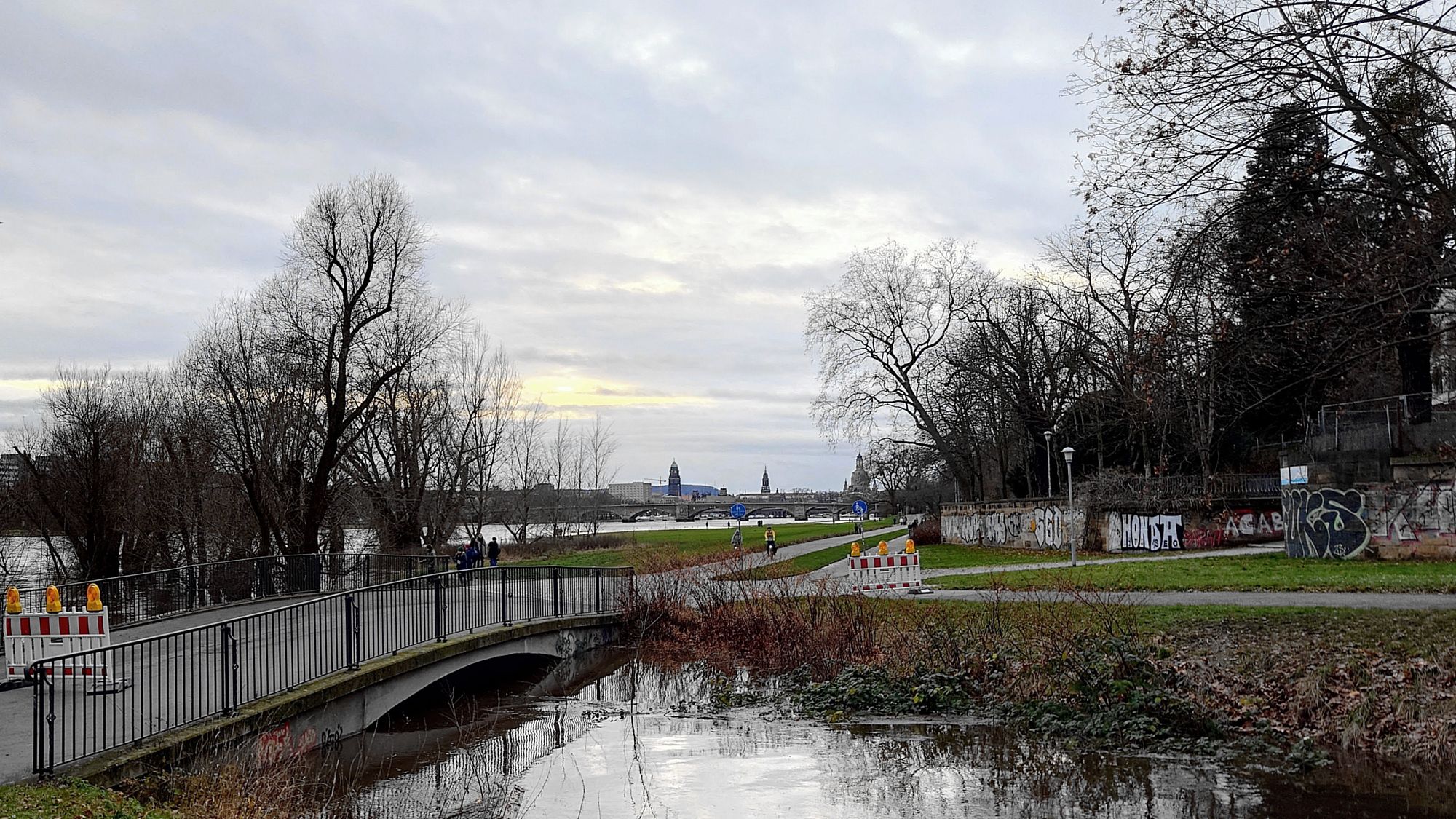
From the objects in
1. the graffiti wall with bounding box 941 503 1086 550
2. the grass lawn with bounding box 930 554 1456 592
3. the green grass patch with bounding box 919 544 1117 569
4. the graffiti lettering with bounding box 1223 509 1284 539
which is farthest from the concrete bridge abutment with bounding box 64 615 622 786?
the graffiti lettering with bounding box 1223 509 1284 539

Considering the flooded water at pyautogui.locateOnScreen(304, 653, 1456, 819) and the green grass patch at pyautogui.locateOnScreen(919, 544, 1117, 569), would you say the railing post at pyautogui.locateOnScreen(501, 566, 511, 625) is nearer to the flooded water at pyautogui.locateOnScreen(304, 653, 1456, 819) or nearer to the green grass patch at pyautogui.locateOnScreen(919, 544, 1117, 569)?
the flooded water at pyautogui.locateOnScreen(304, 653, 1456, 819)

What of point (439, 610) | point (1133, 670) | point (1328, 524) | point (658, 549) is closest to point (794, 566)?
point (658, 549)

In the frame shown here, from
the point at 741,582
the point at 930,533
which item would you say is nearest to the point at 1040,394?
the point at 930,533

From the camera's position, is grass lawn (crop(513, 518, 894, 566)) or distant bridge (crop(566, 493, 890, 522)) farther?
distant bridge (crop(566, 493, 890, 522))

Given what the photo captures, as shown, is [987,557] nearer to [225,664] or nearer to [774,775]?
[774,775]

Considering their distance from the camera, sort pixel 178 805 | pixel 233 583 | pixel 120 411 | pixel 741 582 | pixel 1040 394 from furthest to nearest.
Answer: pixel 1040 394, pixel 120 411, pixel 233 583, pixel 741 582, pixel 178 805

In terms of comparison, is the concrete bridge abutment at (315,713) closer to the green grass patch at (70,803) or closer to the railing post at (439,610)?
the railing post at (439,610)

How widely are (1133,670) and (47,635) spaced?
1313 cm

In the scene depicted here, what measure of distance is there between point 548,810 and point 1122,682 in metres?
7.01

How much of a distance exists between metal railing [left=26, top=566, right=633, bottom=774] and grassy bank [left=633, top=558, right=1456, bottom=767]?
429 cm

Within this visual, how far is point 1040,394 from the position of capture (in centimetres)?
5588

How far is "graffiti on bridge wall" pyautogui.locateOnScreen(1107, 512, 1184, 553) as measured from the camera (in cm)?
4031

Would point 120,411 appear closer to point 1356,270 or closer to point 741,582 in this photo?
point 741,582

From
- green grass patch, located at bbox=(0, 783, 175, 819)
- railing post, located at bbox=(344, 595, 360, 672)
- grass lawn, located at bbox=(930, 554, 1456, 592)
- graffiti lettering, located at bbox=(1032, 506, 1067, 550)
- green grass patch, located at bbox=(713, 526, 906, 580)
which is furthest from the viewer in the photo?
graffiti lettering, located at bbox=(1032, 506, 1067, 550)
